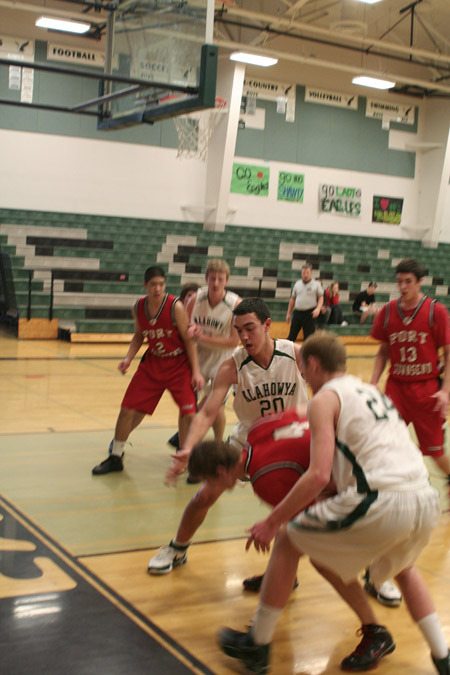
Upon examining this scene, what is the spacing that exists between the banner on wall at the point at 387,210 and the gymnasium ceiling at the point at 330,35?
2.89 meters

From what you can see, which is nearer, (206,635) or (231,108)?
(206,635)

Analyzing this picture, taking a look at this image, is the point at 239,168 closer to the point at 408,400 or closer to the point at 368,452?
the point at 408,400

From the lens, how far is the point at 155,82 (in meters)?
7.06

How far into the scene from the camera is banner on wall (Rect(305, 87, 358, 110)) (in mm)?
21984

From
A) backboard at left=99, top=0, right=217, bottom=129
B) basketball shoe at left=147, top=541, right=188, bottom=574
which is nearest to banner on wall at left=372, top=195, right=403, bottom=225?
backboard at left=99, top=0, right=217, bottom=129

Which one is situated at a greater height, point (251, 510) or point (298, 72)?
point (298, 72)

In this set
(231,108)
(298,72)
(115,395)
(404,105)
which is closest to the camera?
(115,395)

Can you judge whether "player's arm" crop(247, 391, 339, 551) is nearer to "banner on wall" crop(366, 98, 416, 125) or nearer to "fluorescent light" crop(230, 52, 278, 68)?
"fluorescent light" crop(230, 52, 278, 68)

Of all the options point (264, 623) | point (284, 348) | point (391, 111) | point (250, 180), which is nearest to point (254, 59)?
point (250, 180)

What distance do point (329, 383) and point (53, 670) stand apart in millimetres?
1582

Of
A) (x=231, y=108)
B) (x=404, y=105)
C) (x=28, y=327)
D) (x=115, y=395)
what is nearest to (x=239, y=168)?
(x=231, y=108)

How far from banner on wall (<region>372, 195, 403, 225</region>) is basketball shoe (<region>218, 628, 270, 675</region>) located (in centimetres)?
2050

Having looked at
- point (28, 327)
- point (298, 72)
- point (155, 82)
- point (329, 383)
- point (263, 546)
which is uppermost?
point (298, 72)

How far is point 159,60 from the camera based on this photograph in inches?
291
